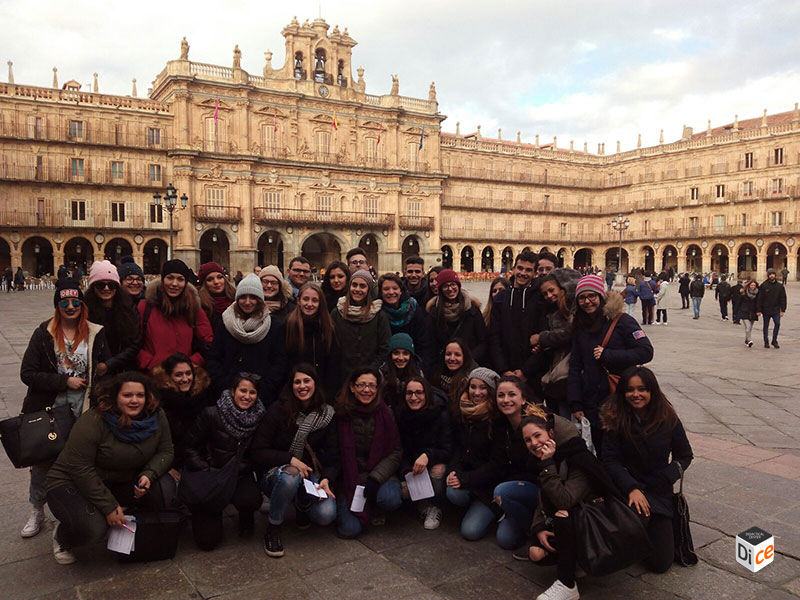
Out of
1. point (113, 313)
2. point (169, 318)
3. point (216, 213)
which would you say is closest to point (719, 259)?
point (216, 213)

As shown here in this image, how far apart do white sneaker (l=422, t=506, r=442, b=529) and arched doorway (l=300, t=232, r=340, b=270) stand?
117 feet

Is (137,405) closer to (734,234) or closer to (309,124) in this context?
(309,124)

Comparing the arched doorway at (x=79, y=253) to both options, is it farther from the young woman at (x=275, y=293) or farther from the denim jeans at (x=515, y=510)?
the denim jeans at (x=515, y=510)

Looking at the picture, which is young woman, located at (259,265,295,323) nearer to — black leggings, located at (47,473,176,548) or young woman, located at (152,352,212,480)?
young woman, located at (152,352,212,480)

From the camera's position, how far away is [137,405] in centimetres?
370

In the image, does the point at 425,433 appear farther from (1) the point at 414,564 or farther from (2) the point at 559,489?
(2) the point at 559,489

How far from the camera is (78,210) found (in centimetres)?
3256

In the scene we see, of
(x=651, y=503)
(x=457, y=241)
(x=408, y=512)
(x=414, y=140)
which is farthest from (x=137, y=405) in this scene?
(x=457, y=241)

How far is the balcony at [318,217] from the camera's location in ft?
117

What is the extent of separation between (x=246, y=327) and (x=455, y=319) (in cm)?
181

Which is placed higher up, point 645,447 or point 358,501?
point 645,447

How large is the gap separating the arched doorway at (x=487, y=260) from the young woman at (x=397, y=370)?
42691 mm

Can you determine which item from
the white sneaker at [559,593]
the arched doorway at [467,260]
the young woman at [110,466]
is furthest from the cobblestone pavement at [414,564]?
the arched doorway at [467,260]

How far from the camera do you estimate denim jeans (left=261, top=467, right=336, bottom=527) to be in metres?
3.90
